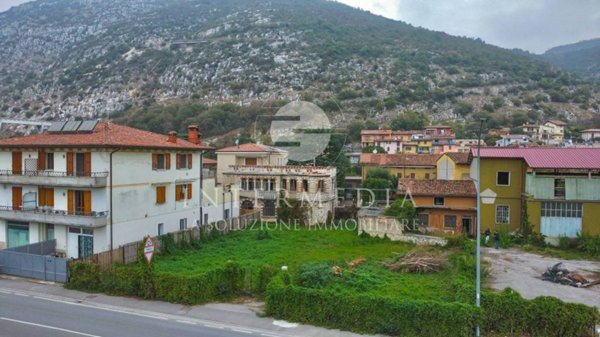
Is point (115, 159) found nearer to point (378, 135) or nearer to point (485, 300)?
point (485, 300)

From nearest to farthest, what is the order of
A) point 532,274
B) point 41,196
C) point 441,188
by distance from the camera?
point 532,274
point 41,196
point 441,188

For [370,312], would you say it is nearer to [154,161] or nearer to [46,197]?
[154,161]

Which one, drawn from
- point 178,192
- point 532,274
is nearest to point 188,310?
point 178,192

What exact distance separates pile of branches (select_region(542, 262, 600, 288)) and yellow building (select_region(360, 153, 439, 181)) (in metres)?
34.2

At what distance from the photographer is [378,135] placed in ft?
276

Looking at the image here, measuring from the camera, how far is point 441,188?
33406mm

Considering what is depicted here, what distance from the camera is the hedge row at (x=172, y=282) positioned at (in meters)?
17.6

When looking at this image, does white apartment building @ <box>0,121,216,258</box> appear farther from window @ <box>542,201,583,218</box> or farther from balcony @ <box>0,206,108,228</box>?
window @ <box>542,201,583,218</box>

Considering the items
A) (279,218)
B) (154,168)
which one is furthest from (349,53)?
(154,168)

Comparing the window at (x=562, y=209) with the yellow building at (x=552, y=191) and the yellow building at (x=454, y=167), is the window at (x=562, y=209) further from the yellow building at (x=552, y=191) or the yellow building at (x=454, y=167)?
the yellow building at (x=454, y=167)

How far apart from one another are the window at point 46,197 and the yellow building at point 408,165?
121 feet

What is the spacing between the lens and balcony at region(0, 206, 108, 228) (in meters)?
23.4

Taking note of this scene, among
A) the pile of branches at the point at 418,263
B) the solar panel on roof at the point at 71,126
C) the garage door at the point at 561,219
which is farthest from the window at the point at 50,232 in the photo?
the garage door at the point at 561,219

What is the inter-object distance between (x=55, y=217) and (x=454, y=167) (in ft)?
121
